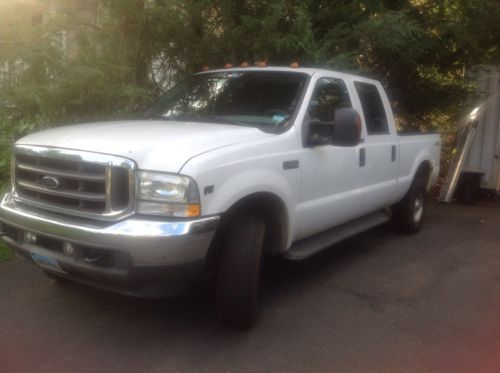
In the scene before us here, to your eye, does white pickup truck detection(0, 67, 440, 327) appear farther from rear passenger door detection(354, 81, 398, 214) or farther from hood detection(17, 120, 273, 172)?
rear passenger door detection(354, 81, 398, 214)

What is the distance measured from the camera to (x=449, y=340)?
3.73 metres

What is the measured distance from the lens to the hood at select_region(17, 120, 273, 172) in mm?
3162

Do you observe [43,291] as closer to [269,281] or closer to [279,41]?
[269,281]

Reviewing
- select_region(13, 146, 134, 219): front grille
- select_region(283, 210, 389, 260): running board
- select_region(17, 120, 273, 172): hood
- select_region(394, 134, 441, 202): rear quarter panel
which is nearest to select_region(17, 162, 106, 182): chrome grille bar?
select_region(13, 146, 134, 219): front grille

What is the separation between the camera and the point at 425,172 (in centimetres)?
693

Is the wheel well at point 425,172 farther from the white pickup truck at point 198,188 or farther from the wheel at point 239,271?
the wheel at point 239,271

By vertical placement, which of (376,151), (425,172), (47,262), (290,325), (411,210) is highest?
(376,151)

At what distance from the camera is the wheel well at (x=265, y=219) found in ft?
11.5

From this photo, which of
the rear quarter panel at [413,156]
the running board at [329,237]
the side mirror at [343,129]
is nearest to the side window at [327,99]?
the side mirror at [343,129]

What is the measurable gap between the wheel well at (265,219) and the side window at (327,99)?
0.96 metres

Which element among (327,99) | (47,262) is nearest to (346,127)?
(327,99)

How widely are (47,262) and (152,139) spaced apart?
1050 mm

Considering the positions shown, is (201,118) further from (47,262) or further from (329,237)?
(47,262)

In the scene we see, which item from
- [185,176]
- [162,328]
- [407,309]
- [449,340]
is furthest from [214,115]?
[449,340]
